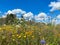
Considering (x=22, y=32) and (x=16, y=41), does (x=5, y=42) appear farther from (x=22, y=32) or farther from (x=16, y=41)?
(x=22, y=32)

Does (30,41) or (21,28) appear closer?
(30,41)

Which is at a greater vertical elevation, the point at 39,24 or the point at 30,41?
the point at 39,24

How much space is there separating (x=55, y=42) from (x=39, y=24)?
195 cm

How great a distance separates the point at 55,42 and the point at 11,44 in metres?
1.05

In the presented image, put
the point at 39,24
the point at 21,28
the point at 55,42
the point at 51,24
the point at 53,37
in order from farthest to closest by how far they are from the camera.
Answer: the point at 39,24
the point at 51,24
the point at 21,28
the point at 53,37
the point at 55,42

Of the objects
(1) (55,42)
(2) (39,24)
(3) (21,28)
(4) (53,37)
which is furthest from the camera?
(2) (39,24)

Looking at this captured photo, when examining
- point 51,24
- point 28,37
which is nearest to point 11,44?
point 28,37

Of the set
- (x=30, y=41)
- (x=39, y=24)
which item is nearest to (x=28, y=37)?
(x=30, y=41)

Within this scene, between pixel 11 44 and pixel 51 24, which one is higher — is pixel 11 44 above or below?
below

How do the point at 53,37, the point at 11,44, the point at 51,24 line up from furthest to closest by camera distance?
the point at 51,24 → the point at 53,37 → the point at 11,44

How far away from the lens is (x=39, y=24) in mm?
6711

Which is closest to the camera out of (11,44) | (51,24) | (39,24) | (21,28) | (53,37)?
(11,44)

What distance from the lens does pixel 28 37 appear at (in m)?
4.85

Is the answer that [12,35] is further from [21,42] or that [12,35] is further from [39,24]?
[39,24]
